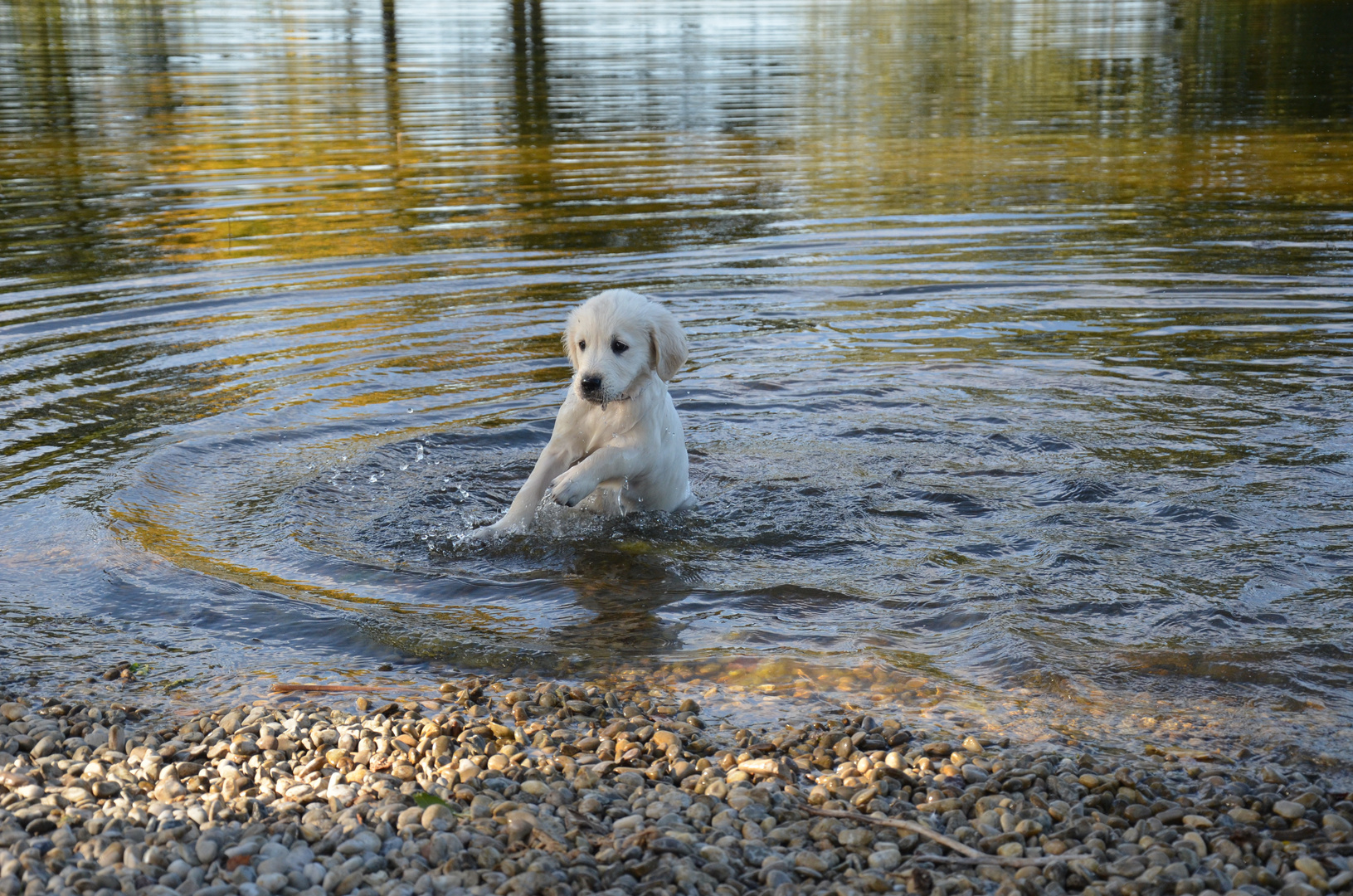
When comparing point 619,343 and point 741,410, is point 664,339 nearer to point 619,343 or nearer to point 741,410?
point 619,343

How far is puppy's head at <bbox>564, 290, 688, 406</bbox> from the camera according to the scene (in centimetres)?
648

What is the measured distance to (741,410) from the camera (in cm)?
956

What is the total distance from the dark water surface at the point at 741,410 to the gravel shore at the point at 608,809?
0.51m

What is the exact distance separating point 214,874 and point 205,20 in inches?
2141

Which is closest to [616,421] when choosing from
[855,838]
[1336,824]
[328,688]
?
[328,688]

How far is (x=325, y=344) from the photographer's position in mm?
10992

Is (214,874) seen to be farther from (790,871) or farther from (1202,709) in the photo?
(1202,709)

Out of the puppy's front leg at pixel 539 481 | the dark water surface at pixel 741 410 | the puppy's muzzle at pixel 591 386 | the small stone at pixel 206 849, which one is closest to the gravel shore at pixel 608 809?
the small stone at pixel 206 849

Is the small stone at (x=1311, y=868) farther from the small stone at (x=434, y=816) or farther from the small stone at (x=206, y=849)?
the small stone at (x=206, y=849)

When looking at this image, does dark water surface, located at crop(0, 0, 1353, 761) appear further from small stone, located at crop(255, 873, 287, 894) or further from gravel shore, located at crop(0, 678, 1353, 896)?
small stone, located at crop(255, 873, 287, 894)

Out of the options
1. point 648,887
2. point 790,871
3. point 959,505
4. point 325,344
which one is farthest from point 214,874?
point 325,344

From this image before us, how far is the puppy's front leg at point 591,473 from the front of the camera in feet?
22.0

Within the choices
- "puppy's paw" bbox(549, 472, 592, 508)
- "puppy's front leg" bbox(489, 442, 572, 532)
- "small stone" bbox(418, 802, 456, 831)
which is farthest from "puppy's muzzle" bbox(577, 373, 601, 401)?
"small stone" bbox(418, 802, 456, 831)

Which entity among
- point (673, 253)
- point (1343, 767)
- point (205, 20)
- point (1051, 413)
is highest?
point (205, 20)
